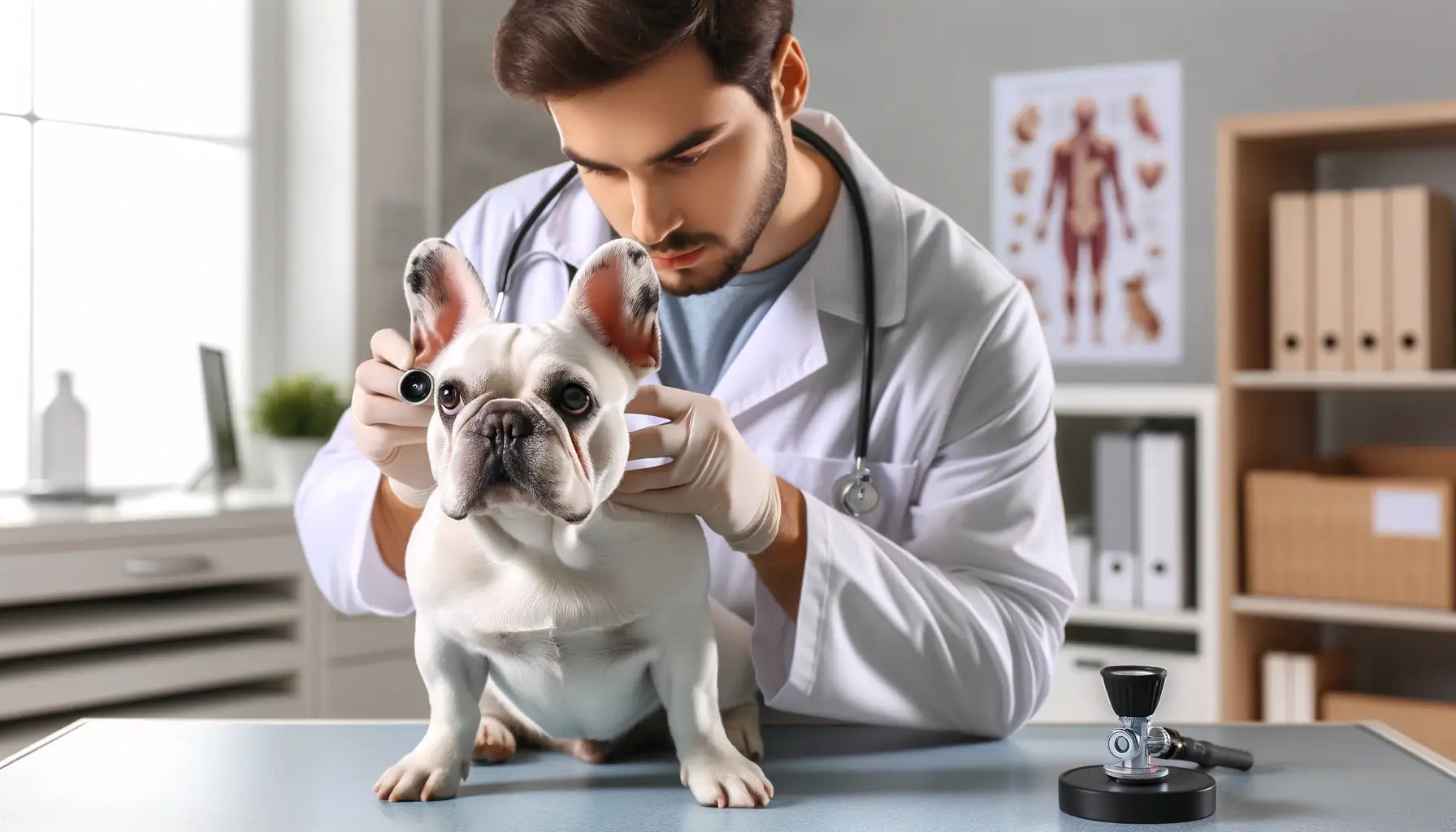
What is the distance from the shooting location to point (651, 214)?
1.08 meters

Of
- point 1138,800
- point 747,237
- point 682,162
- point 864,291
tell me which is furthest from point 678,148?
point 1138,800

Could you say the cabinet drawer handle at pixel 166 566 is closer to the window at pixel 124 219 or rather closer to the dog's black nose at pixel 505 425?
the window at pixel 124 219

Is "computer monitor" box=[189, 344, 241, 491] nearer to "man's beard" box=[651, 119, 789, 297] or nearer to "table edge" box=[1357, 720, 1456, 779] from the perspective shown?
"man's beard" box=[651, 119, 789, 297]

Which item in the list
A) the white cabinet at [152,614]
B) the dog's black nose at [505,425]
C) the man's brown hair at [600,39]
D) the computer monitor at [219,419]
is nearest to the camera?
the dog's black nose at [505,425]

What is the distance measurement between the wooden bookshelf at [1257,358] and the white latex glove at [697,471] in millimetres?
1843

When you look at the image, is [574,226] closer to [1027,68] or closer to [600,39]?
[600,39]

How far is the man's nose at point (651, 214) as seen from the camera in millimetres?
1074

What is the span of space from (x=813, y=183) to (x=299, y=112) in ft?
6.76

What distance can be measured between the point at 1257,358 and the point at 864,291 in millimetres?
1718

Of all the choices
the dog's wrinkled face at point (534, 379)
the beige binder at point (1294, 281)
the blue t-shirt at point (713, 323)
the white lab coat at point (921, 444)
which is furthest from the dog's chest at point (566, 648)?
the beige binder at point (1294, 281)

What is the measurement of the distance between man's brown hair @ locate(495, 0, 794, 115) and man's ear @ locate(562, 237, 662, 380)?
209 mm

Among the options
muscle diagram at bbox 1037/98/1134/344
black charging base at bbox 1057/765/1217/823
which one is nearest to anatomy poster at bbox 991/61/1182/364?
muscle diagram at bbox 1037/98/1134/344

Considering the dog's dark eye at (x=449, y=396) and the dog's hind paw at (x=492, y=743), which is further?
the dog's hind paw at (x=492, y=743)

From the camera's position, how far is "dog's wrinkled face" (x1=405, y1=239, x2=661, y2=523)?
2.57 ft
